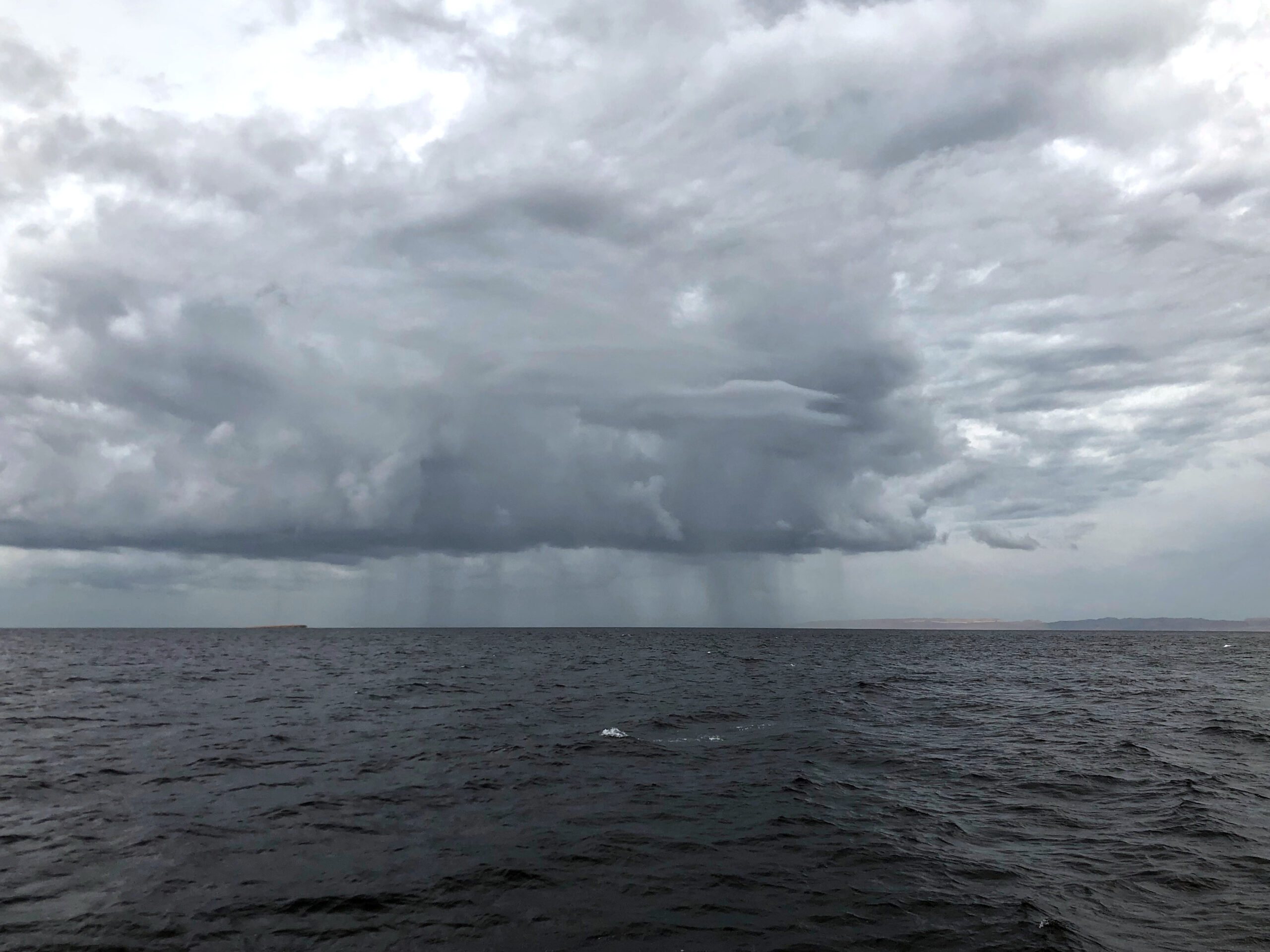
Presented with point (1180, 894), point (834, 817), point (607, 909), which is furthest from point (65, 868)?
point (1180, 894)

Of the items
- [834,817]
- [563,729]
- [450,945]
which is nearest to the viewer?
[450,945]

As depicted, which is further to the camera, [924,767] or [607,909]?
[924,767]

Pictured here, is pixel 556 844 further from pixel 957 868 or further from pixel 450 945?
pixel 957 868

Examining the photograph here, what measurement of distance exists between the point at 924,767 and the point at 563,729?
49.8 feet

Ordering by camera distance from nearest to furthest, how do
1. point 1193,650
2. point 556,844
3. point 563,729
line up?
point 556,844
point 563,729
point 1193,650

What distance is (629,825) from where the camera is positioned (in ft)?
63.6

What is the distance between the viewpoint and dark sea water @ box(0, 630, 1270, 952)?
13641 mm

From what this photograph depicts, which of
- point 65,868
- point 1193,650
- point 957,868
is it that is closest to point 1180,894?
point 957,868

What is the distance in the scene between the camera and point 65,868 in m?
16.0

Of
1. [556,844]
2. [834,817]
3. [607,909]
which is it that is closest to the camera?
[607,909]

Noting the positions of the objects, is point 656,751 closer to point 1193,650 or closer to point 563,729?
point 563,729

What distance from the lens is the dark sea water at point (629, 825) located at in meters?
13.6

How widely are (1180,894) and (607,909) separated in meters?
11.7

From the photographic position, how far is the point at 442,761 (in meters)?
26.5
